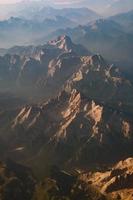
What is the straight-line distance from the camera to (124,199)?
198m
